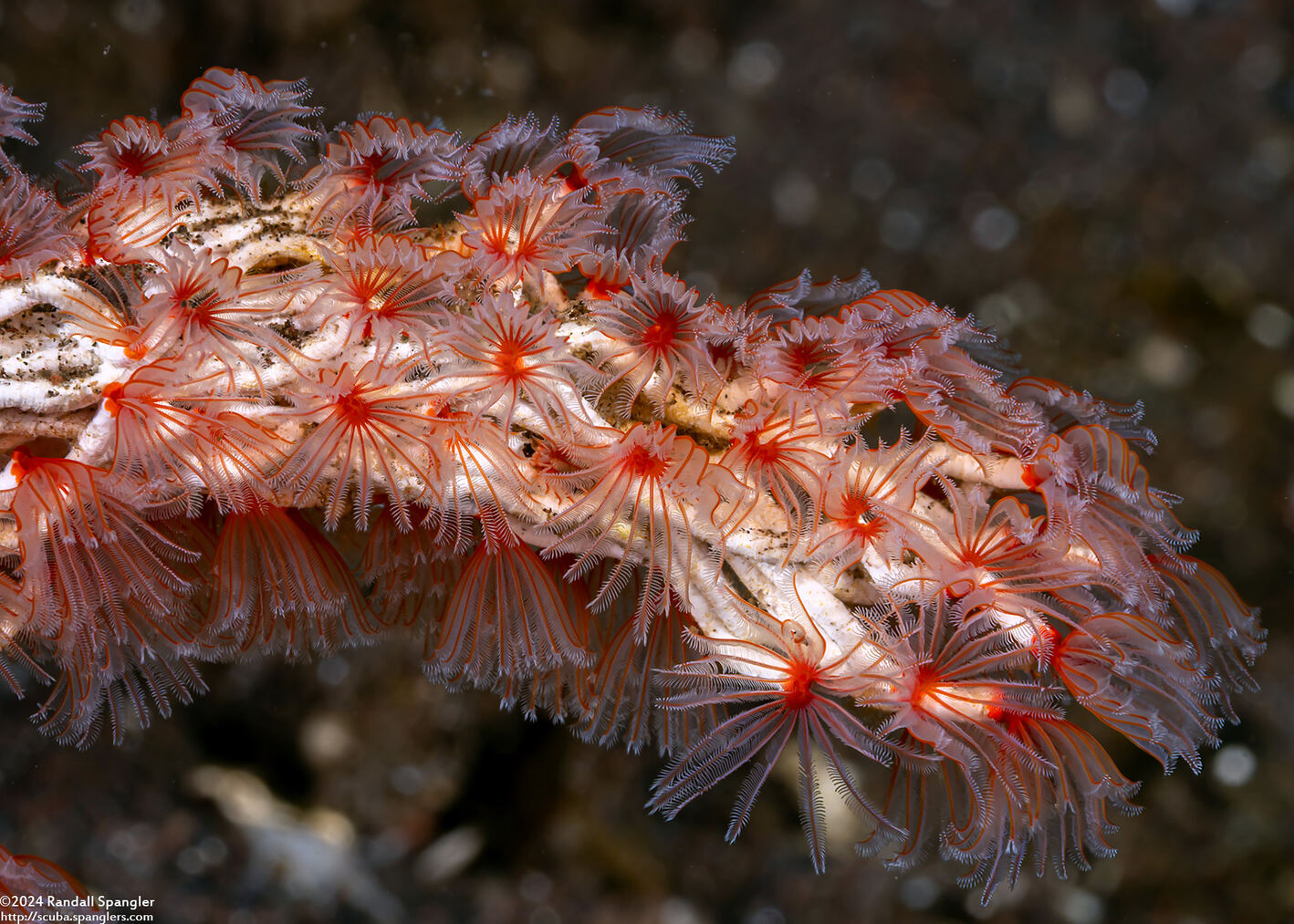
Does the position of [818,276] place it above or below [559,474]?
above

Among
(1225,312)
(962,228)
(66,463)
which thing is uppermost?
(962,228)

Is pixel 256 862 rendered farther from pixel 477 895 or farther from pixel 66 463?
pixel 66 463

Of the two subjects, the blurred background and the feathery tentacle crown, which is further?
the blurred background

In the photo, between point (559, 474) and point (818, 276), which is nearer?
point (559, 474)

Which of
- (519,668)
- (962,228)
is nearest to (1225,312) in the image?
(962,228)
